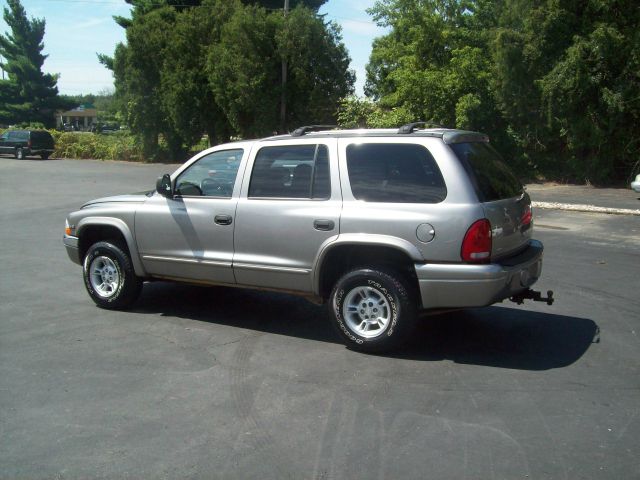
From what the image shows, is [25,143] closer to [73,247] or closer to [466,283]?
[73,247]

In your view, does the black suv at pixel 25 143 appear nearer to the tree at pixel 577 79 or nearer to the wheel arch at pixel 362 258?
the tree at pixel 577 79

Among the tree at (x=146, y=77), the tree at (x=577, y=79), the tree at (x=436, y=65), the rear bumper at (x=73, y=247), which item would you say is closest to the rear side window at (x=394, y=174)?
the rear bumper at (x=73, y=247)

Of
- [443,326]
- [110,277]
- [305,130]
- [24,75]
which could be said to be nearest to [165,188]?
[110,277]

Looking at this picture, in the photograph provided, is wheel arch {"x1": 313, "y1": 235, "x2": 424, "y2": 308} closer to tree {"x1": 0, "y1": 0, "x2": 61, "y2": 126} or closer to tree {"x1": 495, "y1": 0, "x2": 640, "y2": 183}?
tree {"x1": 495, "y1": 0, "x2": 640, "y2": 183}

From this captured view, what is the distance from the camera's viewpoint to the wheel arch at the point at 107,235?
715 cm

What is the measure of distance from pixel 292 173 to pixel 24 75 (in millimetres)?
67230

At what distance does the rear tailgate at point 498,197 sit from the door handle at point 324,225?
47.8 inches

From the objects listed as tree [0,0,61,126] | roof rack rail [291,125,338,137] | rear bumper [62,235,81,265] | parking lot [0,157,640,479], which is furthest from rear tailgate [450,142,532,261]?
tree [0,0,61,126]

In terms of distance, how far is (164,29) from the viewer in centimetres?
3516

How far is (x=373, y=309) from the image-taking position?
595cm

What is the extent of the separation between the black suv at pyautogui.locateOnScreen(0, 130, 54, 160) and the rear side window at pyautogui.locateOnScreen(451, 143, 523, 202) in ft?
129

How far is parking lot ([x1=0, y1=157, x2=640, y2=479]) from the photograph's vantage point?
13.3ft

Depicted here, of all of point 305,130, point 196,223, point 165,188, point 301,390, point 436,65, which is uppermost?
point 436,65

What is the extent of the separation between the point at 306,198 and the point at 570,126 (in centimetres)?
1678
